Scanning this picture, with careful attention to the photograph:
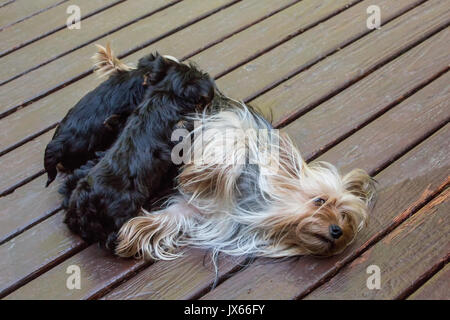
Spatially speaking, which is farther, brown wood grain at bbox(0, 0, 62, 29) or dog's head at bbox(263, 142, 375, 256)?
brown wood grain at bbox(0, 0, 62, 29)

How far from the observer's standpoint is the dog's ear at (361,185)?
6.45 feet

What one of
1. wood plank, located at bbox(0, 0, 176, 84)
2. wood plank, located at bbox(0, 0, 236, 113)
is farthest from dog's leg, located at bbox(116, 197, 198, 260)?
wood plank, located at bbox(0, 0, 176, 84)

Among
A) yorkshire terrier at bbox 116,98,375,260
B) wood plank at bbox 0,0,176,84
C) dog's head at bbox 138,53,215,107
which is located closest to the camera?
yorkshire terrier at bbox 116,98,375,260

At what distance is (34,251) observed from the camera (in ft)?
6.47

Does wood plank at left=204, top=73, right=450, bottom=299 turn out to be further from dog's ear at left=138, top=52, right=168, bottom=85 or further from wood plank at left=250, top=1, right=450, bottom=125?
dog's ear at left=138, top=52, right=168, bottom=85

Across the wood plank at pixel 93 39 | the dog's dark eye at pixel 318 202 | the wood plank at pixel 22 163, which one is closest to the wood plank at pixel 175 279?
the dog's dark eye at pixel 318 202

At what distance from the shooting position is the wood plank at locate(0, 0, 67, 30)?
3074 mm

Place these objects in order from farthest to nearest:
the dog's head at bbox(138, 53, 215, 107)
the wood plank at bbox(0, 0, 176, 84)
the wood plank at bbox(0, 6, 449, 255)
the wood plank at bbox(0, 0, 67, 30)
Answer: the wood plank at bbox(0, 0, 67, 30), the wood plank at bbox(0, 0, 176, 84), the wood plank at bbox(0, 6, 449, 255), the dog's head at bbox(138, 53, 215, 107)

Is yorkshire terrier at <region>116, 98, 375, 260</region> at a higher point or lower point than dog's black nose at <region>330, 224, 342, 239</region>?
higher

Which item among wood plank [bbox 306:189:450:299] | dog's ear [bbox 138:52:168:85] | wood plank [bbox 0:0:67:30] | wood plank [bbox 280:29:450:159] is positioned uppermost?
wood plank [bbox 0:0:67:30]

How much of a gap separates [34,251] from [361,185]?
1.04m

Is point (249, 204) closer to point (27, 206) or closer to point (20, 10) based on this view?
point (27, 206)

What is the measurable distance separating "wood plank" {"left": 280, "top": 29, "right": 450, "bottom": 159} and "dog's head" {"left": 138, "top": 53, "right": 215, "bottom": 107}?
17.0 inches

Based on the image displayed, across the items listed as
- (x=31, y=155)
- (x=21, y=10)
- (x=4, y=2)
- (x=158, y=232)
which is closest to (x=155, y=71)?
(x=158, y=232)
